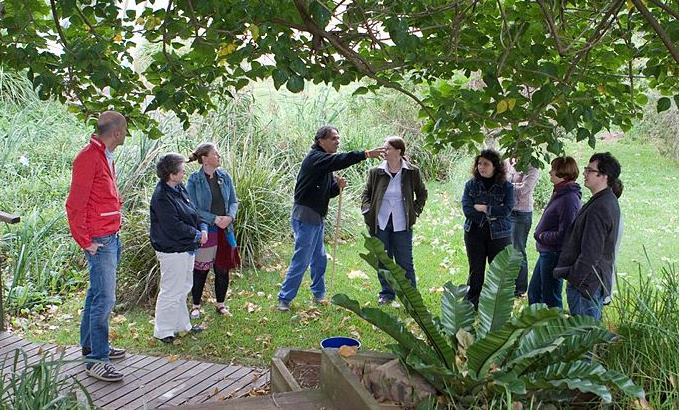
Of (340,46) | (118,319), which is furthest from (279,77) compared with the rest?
(118,319)

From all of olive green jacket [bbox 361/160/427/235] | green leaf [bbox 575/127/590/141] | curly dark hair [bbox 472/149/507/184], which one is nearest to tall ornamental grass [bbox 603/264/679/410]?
green leaf [bbox 575/127/590/141]

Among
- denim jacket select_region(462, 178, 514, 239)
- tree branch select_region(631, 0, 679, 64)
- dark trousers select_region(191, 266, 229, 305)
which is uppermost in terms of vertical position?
tree branch select_region(631, 0, 679, 64)

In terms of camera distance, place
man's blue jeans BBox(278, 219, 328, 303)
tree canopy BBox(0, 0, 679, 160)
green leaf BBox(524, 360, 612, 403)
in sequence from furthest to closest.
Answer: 1. man's blue jeans BBox(278, 219, 328, 303)
2. tree canopy BBox(0, 0, 679, 160)
3. green leaf BBox(524, 360, 612, 403)

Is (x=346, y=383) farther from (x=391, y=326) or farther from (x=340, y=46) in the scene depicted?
(x=340, y=46)

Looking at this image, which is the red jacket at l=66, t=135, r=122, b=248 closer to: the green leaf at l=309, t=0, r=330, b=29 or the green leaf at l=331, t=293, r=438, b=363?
the green leaf at l=309, t=0, r=330, b=29

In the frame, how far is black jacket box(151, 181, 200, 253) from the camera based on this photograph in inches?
234

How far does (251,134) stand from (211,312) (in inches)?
142

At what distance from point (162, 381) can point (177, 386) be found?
0.15 meters

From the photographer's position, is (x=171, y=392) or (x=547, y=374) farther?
(x=171, y=392)

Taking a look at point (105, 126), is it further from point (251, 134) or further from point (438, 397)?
point (251, 134)

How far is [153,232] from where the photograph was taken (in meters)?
6.02

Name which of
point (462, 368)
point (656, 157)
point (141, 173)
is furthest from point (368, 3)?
point (656, 157)

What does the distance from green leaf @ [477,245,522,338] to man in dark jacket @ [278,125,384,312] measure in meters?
3.05

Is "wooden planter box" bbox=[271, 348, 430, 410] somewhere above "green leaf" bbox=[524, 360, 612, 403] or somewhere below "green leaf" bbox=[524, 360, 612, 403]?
below
